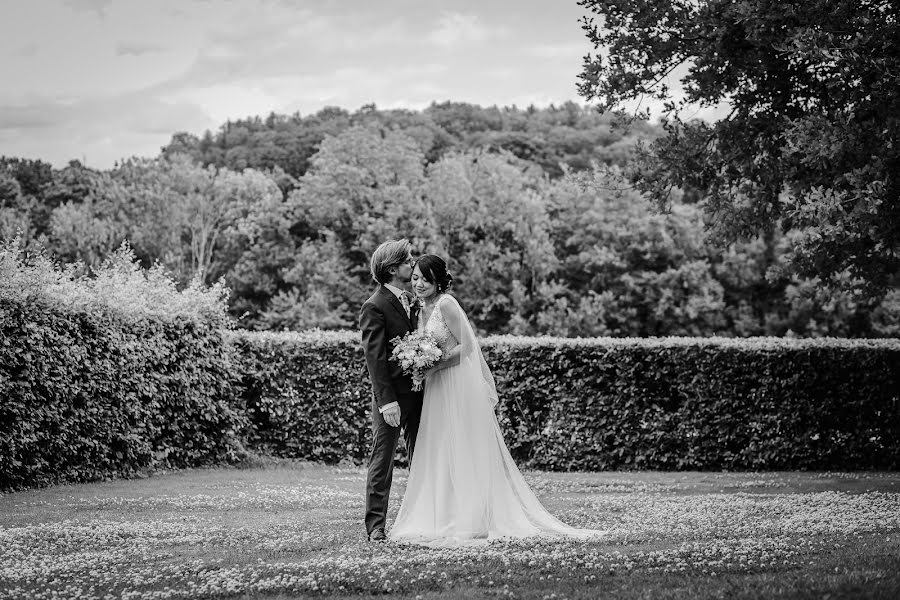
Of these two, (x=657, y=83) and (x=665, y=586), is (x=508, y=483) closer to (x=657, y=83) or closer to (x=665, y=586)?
(x=665, y=586)

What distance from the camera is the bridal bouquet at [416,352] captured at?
8023 millimetres

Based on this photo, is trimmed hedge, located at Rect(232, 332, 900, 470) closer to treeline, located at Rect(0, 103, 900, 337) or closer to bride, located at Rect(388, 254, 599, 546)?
bride, located at Rect(388, 254, 599, 546)

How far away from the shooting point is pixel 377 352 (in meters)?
8.09

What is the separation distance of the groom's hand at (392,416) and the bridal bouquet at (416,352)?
37cm

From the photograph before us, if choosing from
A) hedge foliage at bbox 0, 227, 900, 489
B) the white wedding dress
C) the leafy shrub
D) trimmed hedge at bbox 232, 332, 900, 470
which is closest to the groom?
the white wedding dress

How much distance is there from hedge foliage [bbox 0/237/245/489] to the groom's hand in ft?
21.5

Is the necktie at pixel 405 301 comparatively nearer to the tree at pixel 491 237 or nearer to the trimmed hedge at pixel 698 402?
the trimmed hedge at pixel 698 402

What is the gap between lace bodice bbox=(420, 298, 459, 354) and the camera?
8359 millimetres

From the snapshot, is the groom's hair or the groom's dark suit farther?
the groom's hair

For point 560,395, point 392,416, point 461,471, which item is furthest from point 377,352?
point 560,395

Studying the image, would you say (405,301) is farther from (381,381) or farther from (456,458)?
(456,458)

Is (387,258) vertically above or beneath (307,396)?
above

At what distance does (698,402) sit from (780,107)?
575 centimetres

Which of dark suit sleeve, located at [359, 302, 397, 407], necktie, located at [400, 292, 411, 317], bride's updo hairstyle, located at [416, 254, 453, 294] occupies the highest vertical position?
bride's updo hairstyle, located at [416, 254, 453, 294]
